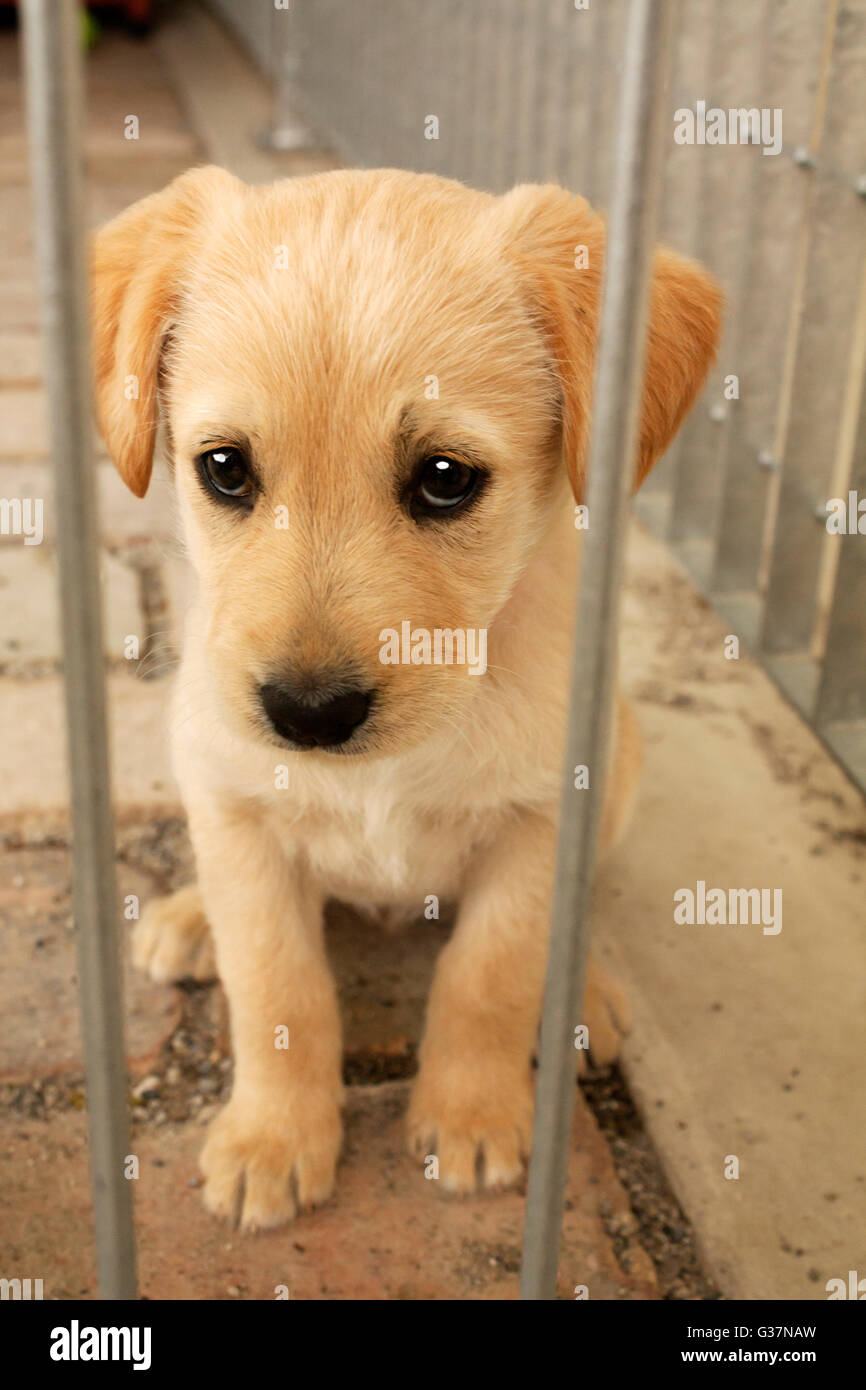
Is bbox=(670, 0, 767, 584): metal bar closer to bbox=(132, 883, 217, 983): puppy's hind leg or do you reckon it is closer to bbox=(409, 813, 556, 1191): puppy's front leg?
bbox=(409, 813, 556, 1191): puppy's front leg

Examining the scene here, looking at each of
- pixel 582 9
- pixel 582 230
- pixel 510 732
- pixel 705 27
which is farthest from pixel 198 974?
pixel 582 9

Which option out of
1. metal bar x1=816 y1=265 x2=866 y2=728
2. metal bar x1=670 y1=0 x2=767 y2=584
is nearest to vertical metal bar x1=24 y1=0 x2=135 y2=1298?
metal bar x1=816 y1=265 x2=866 y2=728

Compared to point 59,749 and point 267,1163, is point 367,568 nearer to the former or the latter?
point 267,1163

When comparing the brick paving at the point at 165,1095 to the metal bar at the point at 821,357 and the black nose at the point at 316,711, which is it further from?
the metal bar at the point at 821,357

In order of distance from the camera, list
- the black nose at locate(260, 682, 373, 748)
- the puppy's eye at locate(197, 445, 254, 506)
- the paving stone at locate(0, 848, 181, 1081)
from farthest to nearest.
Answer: the paving stone at locate(0, 848, 181, 1081)
the puppy's eye at locate(197, 445, 254, 506)
the black nose at locate(260, 682, 373, 748)

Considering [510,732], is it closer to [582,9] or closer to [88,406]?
[88,406]

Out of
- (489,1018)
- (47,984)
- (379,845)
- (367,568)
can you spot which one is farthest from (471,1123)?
(367,568)
